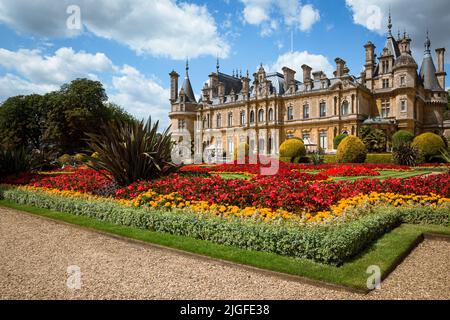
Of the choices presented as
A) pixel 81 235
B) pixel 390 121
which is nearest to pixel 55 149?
pixel 81 235

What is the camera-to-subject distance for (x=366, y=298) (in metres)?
3.67

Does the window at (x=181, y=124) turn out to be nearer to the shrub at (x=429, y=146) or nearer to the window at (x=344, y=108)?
the window at (x=344, y=108)

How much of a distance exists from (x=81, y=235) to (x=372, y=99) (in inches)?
1414

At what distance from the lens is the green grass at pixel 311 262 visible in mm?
4152

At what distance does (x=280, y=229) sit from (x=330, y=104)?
33.7 meters

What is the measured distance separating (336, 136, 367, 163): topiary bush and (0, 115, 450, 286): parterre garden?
41.5ft

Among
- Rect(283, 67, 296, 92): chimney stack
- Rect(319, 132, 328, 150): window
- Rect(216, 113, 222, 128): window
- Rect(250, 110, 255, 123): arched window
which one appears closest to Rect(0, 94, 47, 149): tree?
Rect(216, 113, 222, 128): window

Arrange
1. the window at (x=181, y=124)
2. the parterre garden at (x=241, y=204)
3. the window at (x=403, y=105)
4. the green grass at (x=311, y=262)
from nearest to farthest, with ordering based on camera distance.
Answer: the green grass at (x=311, y=262), the parterre garden at (x=241, y=204), the window at (x=403, y=105), the window at (x=181, y=124)

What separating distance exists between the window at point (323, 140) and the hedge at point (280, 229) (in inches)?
1213

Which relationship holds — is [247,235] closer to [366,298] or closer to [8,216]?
[366,298]

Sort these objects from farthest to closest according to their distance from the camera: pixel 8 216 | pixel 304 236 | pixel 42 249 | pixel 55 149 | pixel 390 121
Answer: pixel 55 149 < pixel 390 121 < pixel 8 216 < pixel 42 249 < pixel 304 236

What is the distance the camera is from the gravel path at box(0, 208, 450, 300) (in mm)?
3791

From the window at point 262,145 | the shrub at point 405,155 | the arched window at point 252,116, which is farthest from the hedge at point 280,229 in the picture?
the arched window at point 252,116

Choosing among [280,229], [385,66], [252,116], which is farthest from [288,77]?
[280,229]
